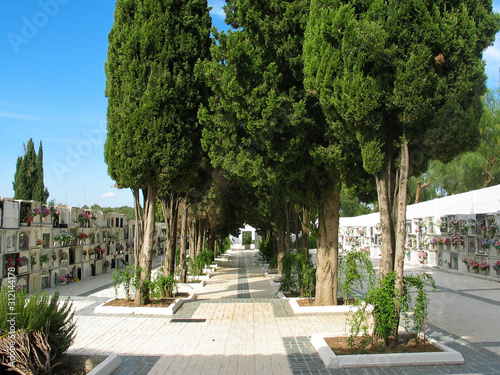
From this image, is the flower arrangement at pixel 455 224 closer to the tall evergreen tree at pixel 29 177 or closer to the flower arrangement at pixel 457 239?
the flower arrangement at pixel 457 239

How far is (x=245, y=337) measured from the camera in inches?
266

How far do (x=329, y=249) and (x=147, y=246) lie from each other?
14.3 ft

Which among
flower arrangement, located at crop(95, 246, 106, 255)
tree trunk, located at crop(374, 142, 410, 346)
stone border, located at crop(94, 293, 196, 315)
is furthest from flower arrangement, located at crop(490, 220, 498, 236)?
flower arrangement, located at crop(95, 246, 106, 255)

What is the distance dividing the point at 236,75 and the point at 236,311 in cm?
526

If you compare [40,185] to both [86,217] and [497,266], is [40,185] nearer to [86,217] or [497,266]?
[86,217]

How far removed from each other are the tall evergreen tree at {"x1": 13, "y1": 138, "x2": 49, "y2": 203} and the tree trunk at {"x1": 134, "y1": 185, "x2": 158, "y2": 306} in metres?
21.8

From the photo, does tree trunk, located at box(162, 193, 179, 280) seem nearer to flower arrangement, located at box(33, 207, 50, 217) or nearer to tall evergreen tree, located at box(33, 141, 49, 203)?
flower arrangement, located at box(33, 207, 50, 217)

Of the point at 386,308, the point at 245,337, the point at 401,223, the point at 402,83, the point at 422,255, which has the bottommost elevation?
the point at 422,255

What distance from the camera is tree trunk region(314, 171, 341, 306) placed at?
9289mm

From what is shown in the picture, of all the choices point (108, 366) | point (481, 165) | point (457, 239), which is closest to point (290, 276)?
point (108, 366)

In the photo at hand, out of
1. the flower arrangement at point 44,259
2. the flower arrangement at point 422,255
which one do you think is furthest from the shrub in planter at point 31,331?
the flower arrangement at point 422,255

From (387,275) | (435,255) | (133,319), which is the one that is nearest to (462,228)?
(435,255)

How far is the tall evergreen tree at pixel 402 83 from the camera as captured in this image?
5.70 metres

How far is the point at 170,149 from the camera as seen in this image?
9.38 meters
